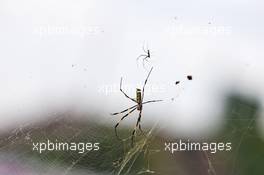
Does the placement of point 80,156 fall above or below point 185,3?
below

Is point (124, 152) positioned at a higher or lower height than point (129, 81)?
lower

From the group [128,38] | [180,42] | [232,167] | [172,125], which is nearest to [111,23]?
[128,38]

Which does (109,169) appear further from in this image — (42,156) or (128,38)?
(128,38)

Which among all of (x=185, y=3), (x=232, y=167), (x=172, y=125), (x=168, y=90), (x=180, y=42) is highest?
(x=185, y=3)

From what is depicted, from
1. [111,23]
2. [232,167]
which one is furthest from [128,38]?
[232,167]

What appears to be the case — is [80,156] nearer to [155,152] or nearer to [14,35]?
[155,152]

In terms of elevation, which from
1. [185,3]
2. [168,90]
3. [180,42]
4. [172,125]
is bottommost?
[172,125]
